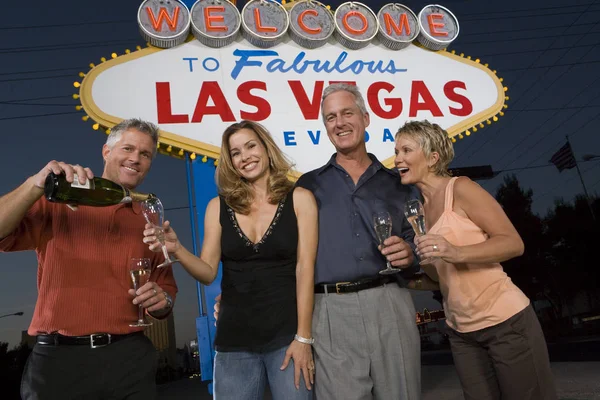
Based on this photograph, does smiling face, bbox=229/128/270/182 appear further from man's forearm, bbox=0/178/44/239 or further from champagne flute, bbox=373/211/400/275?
man's forearm, bbox=0/178/44/239

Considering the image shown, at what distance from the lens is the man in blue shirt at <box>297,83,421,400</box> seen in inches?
95.4

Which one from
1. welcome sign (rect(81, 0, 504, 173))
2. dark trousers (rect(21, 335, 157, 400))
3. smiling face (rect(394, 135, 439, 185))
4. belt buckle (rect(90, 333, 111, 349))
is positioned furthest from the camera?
welcome sign (rect(81, 0, 504, 173))

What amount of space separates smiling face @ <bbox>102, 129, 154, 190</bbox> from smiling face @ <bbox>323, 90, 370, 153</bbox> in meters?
1.19

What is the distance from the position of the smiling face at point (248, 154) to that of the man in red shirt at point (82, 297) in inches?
27.4

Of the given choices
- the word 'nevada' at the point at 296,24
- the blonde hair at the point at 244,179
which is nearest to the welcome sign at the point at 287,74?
the word 'nevada' at the point at 296,24

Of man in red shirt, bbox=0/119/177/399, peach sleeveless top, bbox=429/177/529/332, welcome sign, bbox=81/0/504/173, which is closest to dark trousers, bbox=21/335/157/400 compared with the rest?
man in red shirt, bbox=0/119/177/399

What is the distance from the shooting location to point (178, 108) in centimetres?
545

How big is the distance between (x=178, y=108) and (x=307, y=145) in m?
1.67

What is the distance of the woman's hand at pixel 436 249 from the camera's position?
223 cm

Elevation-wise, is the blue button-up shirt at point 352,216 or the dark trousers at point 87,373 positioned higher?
the blue button-up shirt at point 352,216

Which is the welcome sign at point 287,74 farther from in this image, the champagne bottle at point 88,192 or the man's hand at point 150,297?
the man's hand at point 150,297

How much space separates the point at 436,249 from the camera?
2232 millimetres

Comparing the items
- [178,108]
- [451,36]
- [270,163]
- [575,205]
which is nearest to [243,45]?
[178,108]

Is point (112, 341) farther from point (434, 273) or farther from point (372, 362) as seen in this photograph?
point (434, 273)
